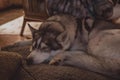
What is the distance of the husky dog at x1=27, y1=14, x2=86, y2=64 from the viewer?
110cm

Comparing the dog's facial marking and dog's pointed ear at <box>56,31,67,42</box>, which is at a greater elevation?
the dog's facial marking

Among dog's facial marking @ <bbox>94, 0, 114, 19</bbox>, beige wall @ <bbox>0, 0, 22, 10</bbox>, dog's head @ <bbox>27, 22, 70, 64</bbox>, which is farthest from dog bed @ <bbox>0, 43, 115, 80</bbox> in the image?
beige wall @ <bbox>0, 0, 22, 10</bbox>

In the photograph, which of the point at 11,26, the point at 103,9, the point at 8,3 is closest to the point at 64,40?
the point at 103,9

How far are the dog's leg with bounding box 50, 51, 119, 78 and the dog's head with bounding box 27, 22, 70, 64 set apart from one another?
3.4 inches

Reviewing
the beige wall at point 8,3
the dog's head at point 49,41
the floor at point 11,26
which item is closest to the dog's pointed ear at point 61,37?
the dog's head at point 49,41

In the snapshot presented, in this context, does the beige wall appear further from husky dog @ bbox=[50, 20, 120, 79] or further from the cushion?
the cushion

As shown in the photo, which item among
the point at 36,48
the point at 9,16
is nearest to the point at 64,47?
the point at 36,48

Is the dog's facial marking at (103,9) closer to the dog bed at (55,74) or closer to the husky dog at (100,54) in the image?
the husky dog at (100,54)

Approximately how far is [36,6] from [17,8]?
247 centimetres

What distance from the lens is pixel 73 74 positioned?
834 millimetres

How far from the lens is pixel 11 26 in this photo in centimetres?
416

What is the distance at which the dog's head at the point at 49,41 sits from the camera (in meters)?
1.10

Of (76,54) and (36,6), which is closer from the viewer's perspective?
(76,54)

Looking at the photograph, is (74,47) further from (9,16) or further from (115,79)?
(9,16)
